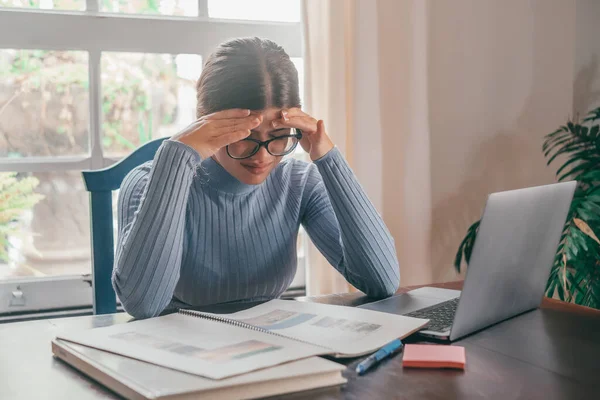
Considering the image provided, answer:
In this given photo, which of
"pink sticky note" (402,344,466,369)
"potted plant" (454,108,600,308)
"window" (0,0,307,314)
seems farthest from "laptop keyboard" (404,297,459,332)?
"window" (0,0,307,314)

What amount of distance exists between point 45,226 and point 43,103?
351 millimetres

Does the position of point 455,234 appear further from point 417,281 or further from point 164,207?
point 164,207

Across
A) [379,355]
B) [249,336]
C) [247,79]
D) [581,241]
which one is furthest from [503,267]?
[581,241]

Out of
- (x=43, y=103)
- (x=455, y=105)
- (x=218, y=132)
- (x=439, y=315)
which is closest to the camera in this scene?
(x=439, y=315)

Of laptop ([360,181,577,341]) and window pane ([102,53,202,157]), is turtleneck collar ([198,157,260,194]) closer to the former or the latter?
laptop ([360,181,577,341])

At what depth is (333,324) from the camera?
3.47ft

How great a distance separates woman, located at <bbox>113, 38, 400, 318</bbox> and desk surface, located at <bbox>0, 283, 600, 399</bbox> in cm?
27

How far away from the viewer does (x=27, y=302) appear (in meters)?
2.03

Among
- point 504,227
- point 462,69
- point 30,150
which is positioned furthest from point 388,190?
point 504,227

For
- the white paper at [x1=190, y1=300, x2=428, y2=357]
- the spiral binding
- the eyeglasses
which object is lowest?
the white paper at [x1=190, y1=300, x2=428, y2=357]

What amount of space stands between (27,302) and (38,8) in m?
0.83

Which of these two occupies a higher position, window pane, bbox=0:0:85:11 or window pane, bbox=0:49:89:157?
window pane, bbox=0:0:85:11

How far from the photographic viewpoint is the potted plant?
2.18 meters

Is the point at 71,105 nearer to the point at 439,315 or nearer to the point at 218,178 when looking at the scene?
the point at 218,178
